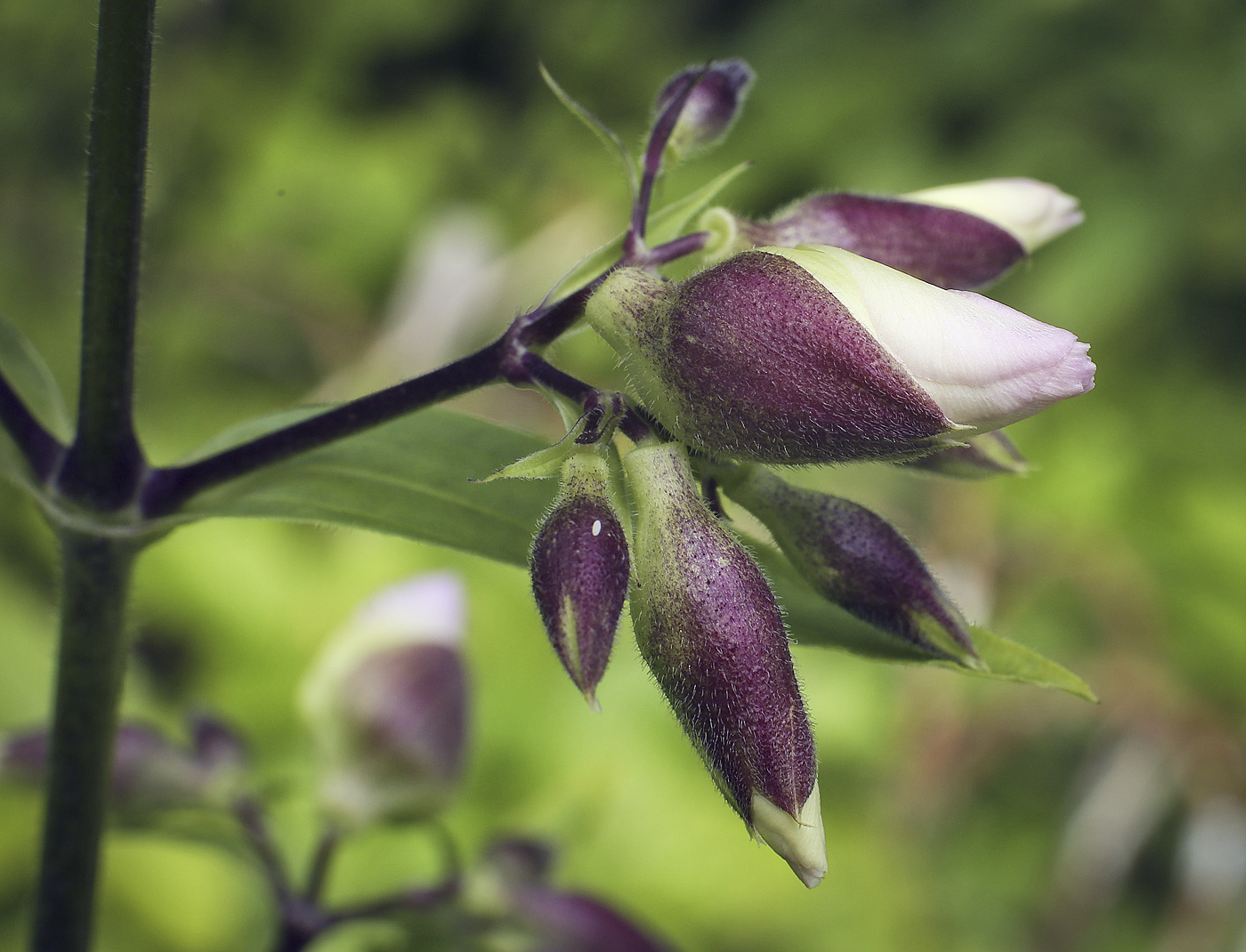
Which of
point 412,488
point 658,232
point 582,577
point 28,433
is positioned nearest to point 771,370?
point 582,577

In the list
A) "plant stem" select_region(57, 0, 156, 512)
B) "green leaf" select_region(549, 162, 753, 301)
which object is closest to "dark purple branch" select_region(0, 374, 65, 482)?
"plant stem" select_region(57, 0, 156, 512)

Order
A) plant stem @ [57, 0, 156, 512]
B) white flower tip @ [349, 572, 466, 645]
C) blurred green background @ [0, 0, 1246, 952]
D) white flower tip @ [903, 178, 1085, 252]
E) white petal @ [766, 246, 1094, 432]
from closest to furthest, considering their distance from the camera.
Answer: white petal @ [766, 246, 1094, 432] < plant stem @ [57, 0, 156, 512] < white flower tip @ [903, 178, 1085, 252] < white flower tip @ [349, 572, 466, 645] < blurred green background @ [0, 0, 1246, 952]

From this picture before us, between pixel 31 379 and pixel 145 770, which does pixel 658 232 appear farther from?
pixel 145 770

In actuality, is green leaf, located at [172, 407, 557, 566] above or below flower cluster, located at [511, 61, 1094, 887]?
below

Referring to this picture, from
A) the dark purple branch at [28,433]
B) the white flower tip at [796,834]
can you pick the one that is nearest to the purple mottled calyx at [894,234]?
the white flower tip at [796,834]

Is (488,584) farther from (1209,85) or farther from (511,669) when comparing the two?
(1209,85)

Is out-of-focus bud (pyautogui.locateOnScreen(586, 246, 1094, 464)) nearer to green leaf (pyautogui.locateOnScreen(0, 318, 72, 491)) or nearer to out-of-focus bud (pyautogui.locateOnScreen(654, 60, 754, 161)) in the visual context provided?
out-of-focus bud (pyautogui.locateOnScreen(654, 60, 754, 161))
